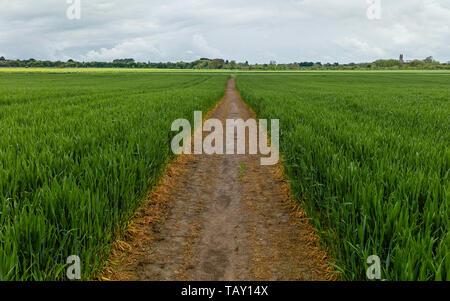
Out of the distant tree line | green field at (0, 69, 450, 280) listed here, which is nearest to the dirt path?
green field at (0, 69, 450, 280)

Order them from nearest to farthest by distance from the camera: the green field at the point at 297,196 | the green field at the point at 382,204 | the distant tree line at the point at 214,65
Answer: the green field at the point at 382,204, the green field at the point at 297,196, the distant tree line at the point at 214,65

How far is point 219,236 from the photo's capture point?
165 inches

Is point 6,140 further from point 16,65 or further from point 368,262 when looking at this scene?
point 16,65

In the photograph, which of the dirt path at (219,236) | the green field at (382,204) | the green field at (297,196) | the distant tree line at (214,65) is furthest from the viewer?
the distant tree line at (214,65)

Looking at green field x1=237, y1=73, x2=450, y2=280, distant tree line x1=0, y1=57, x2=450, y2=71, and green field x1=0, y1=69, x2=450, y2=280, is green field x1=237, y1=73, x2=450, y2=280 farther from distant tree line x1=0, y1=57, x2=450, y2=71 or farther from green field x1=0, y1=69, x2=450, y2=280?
distant tree line x1=0, y1=57, x2=450, y2=71

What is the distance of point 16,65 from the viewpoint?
422ft

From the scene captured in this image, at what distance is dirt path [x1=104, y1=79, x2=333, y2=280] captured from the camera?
3404 mm

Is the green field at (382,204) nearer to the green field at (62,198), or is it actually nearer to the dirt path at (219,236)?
the dirt path at (219,236)

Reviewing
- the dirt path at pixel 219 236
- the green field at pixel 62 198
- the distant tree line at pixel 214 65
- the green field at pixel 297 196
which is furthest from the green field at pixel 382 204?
the distant tree line at pixel 214 65

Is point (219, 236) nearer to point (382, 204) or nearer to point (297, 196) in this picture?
point (297, 196)

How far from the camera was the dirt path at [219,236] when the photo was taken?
3404mm
